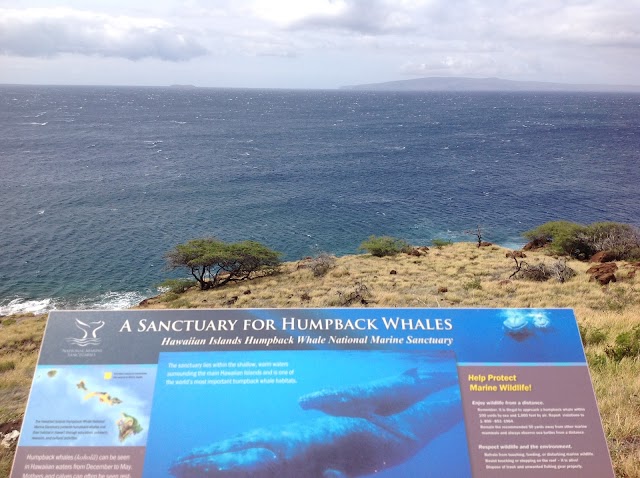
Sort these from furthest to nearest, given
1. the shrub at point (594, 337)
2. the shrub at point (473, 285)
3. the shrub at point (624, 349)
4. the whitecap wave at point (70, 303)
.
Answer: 1. the whitecap wave at point (70, 303)
2. the shrub at point (473, 285)
3. the shrub at point (594, 337)
4. the shrub at point (624, 349)

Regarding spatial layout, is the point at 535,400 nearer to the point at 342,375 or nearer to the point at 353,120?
the point at 342,375

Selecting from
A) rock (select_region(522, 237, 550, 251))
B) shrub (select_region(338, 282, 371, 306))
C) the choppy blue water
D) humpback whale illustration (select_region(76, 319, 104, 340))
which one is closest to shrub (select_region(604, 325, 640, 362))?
humpback whale illustration (select_region(76, 319, 104, 340))

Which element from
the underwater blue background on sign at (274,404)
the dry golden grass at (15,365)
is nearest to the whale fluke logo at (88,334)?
the underwater blue background on sign at (274,404)

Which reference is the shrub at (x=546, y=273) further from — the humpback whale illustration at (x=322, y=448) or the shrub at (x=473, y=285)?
the humpback whale illustration at (x=322, y=448)

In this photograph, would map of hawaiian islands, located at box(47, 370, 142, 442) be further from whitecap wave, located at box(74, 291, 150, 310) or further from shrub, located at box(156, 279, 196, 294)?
whitecap wave, located at box(74, 291, 150, 310)

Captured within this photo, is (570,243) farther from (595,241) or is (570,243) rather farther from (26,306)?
(26,306)

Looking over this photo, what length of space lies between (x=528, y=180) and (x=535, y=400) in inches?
2518

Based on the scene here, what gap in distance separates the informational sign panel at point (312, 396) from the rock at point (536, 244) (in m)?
29.4

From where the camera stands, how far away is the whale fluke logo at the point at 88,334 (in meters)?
4.83

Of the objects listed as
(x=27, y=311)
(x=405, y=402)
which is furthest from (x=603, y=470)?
(x=27, y=311)

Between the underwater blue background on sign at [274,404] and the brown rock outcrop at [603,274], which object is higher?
the underwater blue background on sign at [274,404]

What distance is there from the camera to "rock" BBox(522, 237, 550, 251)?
3199 cm

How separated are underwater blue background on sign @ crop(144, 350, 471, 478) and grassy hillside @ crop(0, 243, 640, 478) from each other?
82.8 inches

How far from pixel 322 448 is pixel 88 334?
8.96 feet
